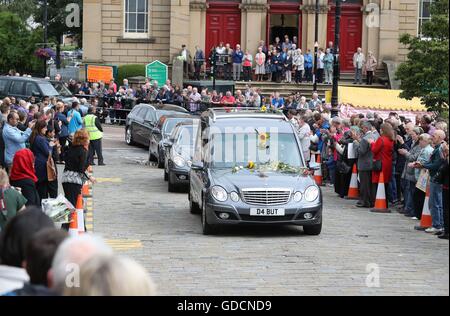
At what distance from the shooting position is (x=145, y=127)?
3438 cm

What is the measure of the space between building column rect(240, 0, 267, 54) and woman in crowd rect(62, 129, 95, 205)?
106ft

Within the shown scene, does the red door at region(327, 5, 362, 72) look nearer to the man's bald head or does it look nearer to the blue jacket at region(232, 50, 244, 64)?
the blue jacket at region(232, 50, 244, 64)

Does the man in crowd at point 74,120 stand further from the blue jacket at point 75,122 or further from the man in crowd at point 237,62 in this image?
the man in crowd at point 237,62

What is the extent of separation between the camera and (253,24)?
161 ft

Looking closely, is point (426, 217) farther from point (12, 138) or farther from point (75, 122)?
point (75, 122)

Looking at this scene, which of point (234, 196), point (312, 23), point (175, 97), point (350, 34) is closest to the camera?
point (234, 196)

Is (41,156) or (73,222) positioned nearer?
(73,222)

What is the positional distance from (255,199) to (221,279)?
4.00 metres

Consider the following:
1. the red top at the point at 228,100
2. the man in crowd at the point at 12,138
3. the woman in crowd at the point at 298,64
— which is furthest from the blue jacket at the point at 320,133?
the woman in crowd at the point at 298,64

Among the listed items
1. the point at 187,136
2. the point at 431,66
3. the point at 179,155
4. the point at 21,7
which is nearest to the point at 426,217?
the point at 179,155

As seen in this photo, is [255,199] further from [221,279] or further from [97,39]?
[97,39]

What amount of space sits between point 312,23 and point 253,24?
2613 mm

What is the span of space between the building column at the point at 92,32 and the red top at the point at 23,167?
32917 mm
